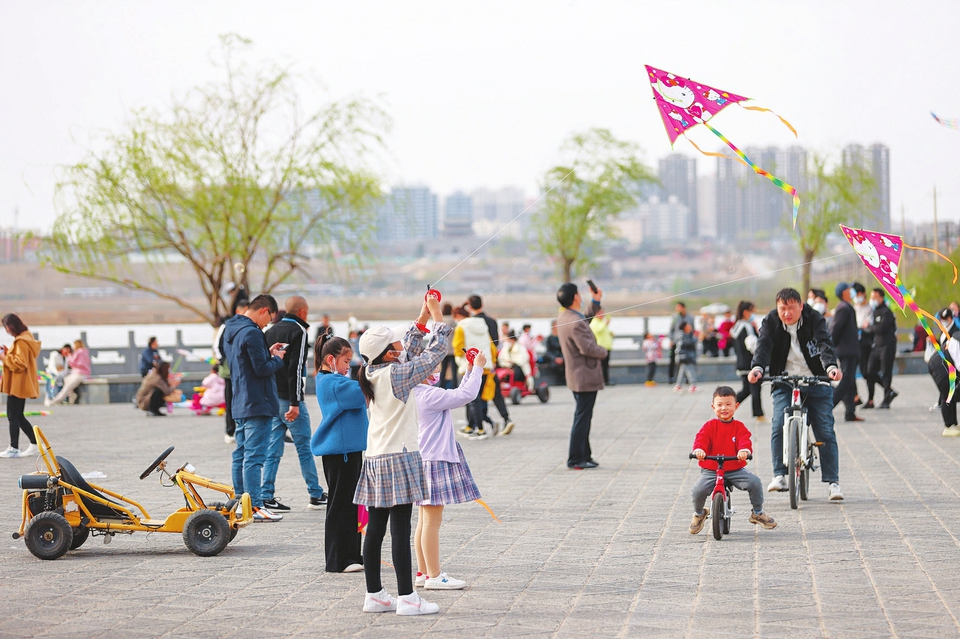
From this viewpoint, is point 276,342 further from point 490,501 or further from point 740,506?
point 740,506

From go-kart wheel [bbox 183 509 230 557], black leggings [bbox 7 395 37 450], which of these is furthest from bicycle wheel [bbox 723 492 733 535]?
black leggings [bbox 7 395 37 450]

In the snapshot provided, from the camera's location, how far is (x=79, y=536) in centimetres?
700

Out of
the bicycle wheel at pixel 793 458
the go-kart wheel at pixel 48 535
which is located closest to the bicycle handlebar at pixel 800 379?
the bicycle wheel at pixel 793 458

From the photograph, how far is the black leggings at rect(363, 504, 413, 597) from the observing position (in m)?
5.43

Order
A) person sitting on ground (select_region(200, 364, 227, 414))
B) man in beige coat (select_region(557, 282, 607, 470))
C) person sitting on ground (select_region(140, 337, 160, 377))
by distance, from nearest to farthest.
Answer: man in beige coat (select_region(557, 282, 607, 470))
person sitting on ground (select_region(200, 364, 227, 414))
person sitting on ground (select_region(140, 337, 160, 377))

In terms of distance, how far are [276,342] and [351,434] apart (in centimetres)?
250

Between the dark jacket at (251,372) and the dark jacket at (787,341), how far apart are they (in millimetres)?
3741

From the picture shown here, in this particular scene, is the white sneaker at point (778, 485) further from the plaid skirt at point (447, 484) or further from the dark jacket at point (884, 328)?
the dark jacket at point (884, 328)

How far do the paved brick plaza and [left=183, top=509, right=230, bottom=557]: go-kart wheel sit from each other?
108 millimetres

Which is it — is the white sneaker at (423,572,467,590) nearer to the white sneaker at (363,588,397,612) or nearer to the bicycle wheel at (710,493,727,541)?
the white sneaker at (363,588,397,612)

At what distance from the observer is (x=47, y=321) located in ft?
157

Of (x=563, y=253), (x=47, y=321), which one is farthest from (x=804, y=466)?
(x=47, y=321)

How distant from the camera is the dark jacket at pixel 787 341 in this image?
8.62 metres

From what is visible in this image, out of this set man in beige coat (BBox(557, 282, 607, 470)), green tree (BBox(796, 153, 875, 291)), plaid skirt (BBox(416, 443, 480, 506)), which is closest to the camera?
plaid skirt (BBox(416, 443, 480, 506))
